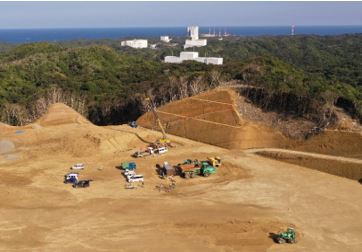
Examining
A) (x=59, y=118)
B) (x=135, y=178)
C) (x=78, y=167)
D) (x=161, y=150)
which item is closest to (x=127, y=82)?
(x=59, y=118)

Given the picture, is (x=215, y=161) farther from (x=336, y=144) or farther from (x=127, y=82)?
(x=127, y=82)

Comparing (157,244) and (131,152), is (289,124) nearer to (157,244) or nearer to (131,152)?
(131,152)

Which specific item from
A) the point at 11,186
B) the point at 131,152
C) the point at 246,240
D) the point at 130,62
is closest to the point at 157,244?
the point at 246,240

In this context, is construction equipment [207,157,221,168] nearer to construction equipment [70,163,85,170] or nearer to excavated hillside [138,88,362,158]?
excavated hillside [138,88,362,158]

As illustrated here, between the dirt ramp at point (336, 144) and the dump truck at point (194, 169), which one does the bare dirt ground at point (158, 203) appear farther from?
the dirt ramp at point (336, 144)

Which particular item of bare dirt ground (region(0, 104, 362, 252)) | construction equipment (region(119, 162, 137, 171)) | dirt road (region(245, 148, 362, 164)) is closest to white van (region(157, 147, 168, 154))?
bare dirt ground (region(0, 104, 362, 252))

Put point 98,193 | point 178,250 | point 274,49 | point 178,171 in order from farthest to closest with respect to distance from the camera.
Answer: point 274,49 → point 178,171 → point 98,193 → point 178,250
